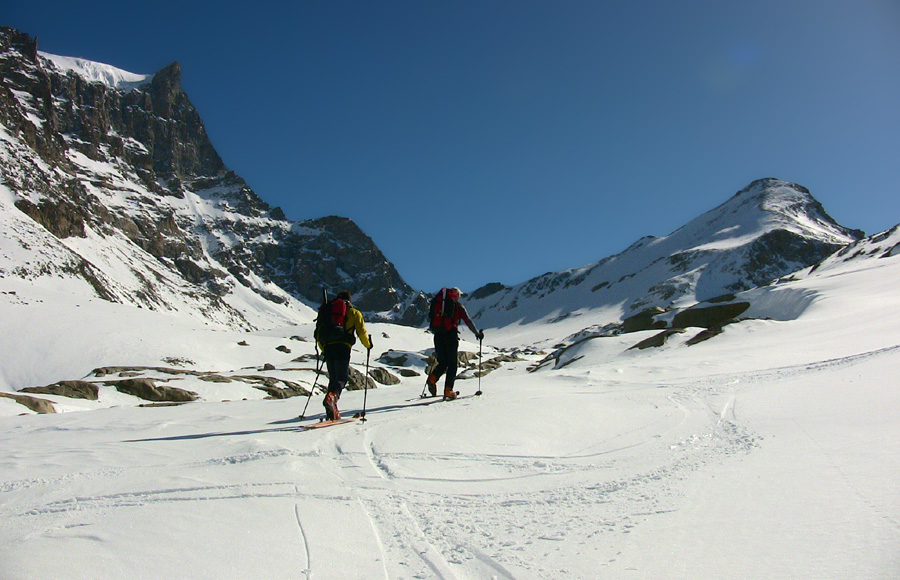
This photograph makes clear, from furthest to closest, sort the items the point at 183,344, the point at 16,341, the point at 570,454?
the point at 183,344
the point at 16,341
the point at 570,454

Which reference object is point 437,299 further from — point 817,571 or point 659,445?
point 817,571

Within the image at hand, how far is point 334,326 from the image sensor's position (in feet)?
28.3

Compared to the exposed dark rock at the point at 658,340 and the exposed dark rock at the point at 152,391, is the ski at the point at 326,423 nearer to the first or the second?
the exposed dark rock at the point at 658,340

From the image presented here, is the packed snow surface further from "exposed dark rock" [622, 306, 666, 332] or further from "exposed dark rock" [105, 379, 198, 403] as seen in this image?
"exposed dark rock" [622, 306, 666, 332]

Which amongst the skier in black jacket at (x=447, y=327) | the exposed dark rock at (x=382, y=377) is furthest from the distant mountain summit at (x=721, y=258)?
the skier in black jacket at (x=447, y=327)

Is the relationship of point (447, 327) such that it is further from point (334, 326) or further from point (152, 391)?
point (152, 391)

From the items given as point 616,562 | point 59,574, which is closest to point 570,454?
point 616,562

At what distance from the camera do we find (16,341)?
41094 millimetres

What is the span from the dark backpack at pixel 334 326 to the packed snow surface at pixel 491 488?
146 centimetres

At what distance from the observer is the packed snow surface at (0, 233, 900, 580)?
2.88m

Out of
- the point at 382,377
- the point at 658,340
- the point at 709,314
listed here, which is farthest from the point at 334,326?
the point at 709,314

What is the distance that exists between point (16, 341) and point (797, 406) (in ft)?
173

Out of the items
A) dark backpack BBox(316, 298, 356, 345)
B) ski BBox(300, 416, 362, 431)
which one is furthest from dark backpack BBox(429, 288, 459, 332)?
ski BBox(300, 416, 362, 431)

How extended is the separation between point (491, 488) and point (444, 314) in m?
6.51
